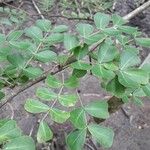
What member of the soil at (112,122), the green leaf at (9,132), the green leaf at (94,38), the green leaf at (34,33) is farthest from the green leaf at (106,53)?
the soil at (112,122)

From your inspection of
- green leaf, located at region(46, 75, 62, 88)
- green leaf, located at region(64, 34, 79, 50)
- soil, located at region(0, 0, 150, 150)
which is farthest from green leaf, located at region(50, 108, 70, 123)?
soil, located at region(0, 0, 150, 150)

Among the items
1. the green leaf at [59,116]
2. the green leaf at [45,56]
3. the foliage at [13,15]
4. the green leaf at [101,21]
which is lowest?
the foliage at [13,15]

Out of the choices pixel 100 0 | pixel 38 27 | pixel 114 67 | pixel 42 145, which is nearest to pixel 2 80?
pixel 38 27

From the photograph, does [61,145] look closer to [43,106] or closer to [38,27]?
[38,27]

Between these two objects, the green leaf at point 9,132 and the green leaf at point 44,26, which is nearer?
the green leaf at point 9,132

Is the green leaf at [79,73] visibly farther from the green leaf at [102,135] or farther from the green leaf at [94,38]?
the green leaf at [102,135]

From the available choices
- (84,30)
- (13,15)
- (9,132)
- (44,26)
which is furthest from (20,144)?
(13,15)

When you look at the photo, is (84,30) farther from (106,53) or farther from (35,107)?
(35,107)
